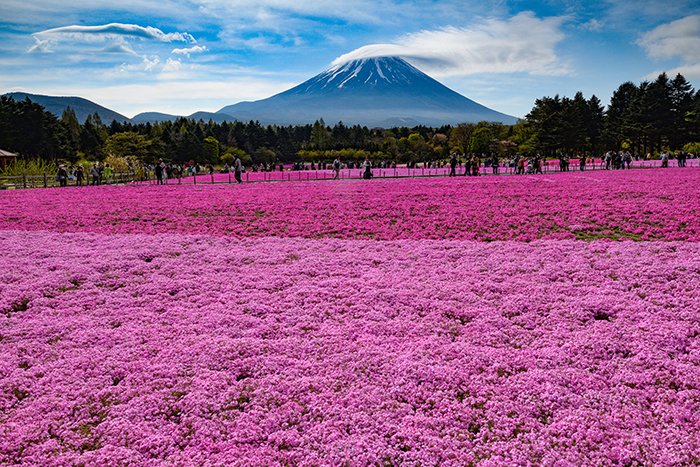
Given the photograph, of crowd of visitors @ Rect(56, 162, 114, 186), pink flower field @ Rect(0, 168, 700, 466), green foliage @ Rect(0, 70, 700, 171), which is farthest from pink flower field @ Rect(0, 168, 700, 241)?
green foliage @ Rect(0, 70, 700, 171)

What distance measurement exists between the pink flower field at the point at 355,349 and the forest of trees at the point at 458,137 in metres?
75.1

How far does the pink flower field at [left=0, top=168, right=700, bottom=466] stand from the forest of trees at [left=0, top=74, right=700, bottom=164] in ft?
246

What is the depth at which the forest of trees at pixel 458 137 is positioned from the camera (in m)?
80.7

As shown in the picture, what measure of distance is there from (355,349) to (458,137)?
358 feet

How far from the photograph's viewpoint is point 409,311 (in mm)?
9562

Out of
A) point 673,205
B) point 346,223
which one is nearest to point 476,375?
point 346,223

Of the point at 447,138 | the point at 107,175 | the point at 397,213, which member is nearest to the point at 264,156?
the point at 447,138

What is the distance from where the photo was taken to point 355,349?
7938 millimetres

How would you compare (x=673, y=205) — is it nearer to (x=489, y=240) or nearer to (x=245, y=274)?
(x=489, y=240)

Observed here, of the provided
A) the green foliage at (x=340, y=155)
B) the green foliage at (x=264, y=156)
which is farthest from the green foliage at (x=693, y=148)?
the green foliage at (x=264, y=156)

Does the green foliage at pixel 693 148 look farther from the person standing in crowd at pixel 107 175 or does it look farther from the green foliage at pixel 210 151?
the green foliage at pixel 210 151

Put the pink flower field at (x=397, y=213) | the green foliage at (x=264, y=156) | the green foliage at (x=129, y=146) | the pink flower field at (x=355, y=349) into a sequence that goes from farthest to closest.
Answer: the green foliage at (x=264, y=156) < the green foliage at (x=129, y=146) < the pink flower field at (x=397, y=213) < the pink flower field at (x=355, y=349)

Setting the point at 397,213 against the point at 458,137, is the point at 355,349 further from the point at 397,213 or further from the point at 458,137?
the point at 458,137

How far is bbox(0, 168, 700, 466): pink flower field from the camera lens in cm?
561
